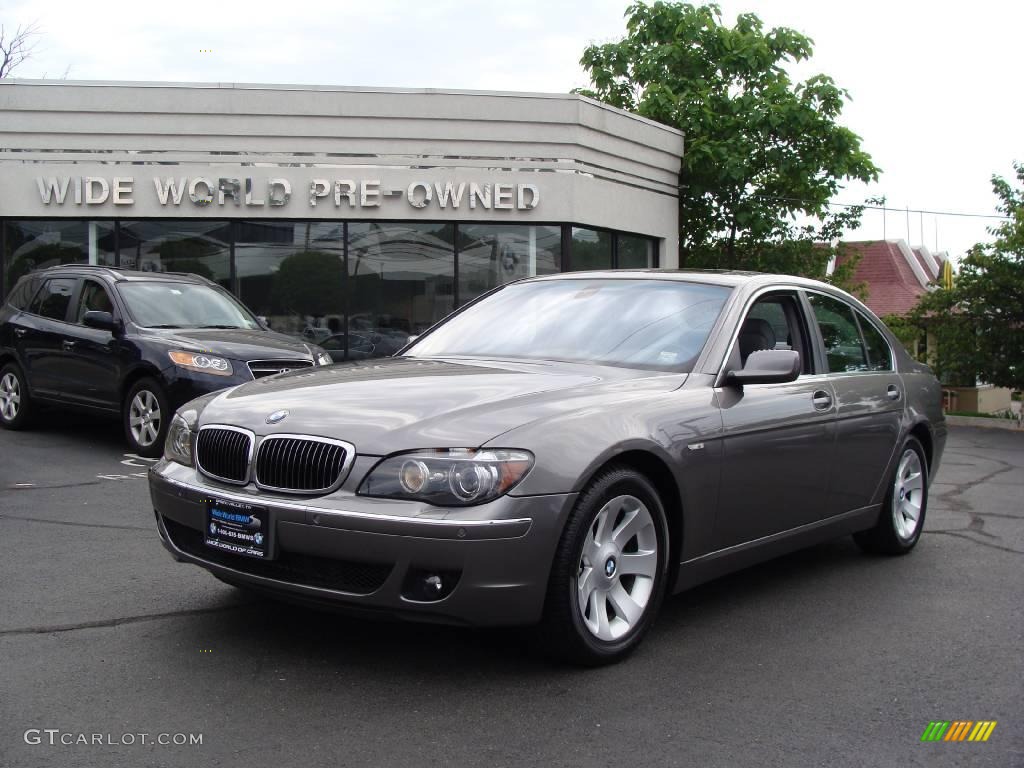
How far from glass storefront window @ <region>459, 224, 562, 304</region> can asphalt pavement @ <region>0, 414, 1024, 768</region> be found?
11.9 meters

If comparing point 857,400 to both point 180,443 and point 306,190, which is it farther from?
point 306,190

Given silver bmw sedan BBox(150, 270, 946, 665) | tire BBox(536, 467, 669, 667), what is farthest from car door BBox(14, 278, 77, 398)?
tire BBox(536, 467, 669, 667)

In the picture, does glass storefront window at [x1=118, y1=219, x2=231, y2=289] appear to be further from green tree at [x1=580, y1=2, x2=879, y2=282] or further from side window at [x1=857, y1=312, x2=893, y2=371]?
side window at [x1=857, y1=312, x2=893, y2=371]

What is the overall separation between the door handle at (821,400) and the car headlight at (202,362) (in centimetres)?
560

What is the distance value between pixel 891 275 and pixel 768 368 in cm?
4564

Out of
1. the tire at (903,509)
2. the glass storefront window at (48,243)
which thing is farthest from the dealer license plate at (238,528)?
the glass storefront window at (48,243)

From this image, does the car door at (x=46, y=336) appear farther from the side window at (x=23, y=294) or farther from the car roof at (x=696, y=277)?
the car roof at (x=696, y=277)

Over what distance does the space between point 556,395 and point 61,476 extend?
585 centimetres

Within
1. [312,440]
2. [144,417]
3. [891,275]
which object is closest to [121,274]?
[144,417]

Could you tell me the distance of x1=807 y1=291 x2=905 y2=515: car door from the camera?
18.3ft

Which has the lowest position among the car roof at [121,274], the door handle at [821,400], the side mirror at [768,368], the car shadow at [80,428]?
the car shadow at [80,428]

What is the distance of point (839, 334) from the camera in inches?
236

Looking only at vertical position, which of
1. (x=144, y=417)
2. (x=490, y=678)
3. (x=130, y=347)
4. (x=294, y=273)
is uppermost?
(x=294, y=273)

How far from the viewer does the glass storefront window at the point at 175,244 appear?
16797 millimetres
